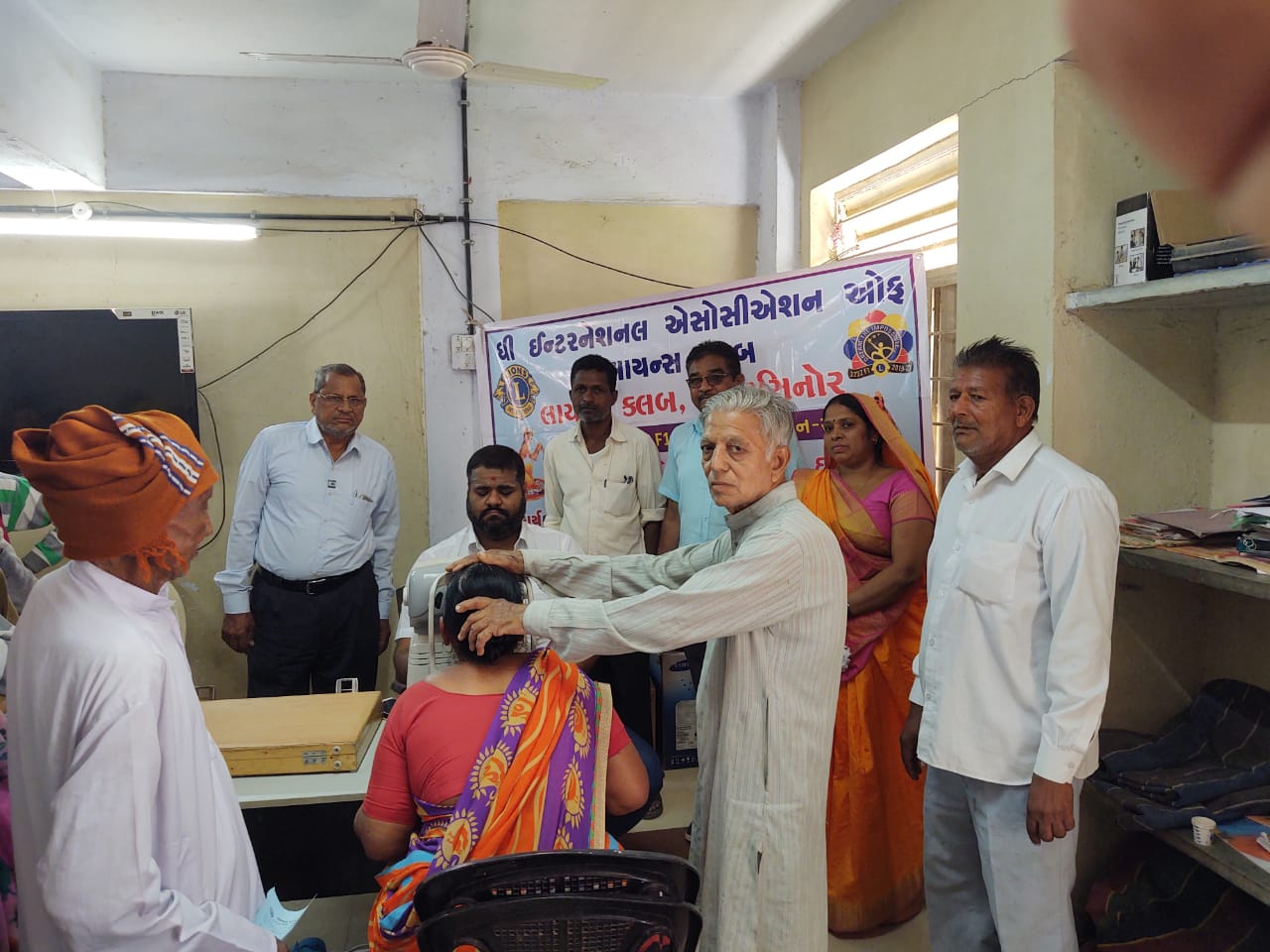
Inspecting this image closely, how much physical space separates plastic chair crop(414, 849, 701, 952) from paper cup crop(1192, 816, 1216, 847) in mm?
1385

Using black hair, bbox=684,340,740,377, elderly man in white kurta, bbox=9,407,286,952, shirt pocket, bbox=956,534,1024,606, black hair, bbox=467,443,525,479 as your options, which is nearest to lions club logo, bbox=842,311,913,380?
black hair, bbox=684,340,740,377

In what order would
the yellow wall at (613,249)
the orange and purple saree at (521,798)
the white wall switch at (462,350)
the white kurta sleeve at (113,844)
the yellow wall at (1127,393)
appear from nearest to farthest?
the white kurta sleeve at (113,844) < the orange and purple saree at (521,798) < the yellow wall at (1127,393) < the white wall switch at (462,350) < the yellow wall at (613,249)

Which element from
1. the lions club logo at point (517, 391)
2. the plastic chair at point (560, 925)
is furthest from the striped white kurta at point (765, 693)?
the lions club logo at point (517, 391)

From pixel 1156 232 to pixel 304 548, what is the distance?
309 centimetres

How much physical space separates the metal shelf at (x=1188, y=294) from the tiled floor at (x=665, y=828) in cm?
167

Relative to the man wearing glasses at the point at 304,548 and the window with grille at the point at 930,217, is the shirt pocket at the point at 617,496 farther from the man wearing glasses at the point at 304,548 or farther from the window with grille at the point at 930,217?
the window with grille at the point at 930,217

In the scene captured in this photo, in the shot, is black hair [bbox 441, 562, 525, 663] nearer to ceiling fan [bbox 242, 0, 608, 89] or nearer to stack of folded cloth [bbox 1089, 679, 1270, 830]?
stack of folded cloth [bbox 1089, 679, 1270, 830]

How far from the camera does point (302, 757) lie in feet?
6.56

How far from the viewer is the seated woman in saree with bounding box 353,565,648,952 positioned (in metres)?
1.43

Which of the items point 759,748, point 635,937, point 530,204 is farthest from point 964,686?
point 530,204

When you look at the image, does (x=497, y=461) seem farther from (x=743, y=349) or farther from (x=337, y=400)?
(x=743, y=349)

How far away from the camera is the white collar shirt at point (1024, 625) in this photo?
1.80 meters

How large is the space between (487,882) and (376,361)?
3.47 meters

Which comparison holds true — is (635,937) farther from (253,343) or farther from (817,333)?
(253,343)
